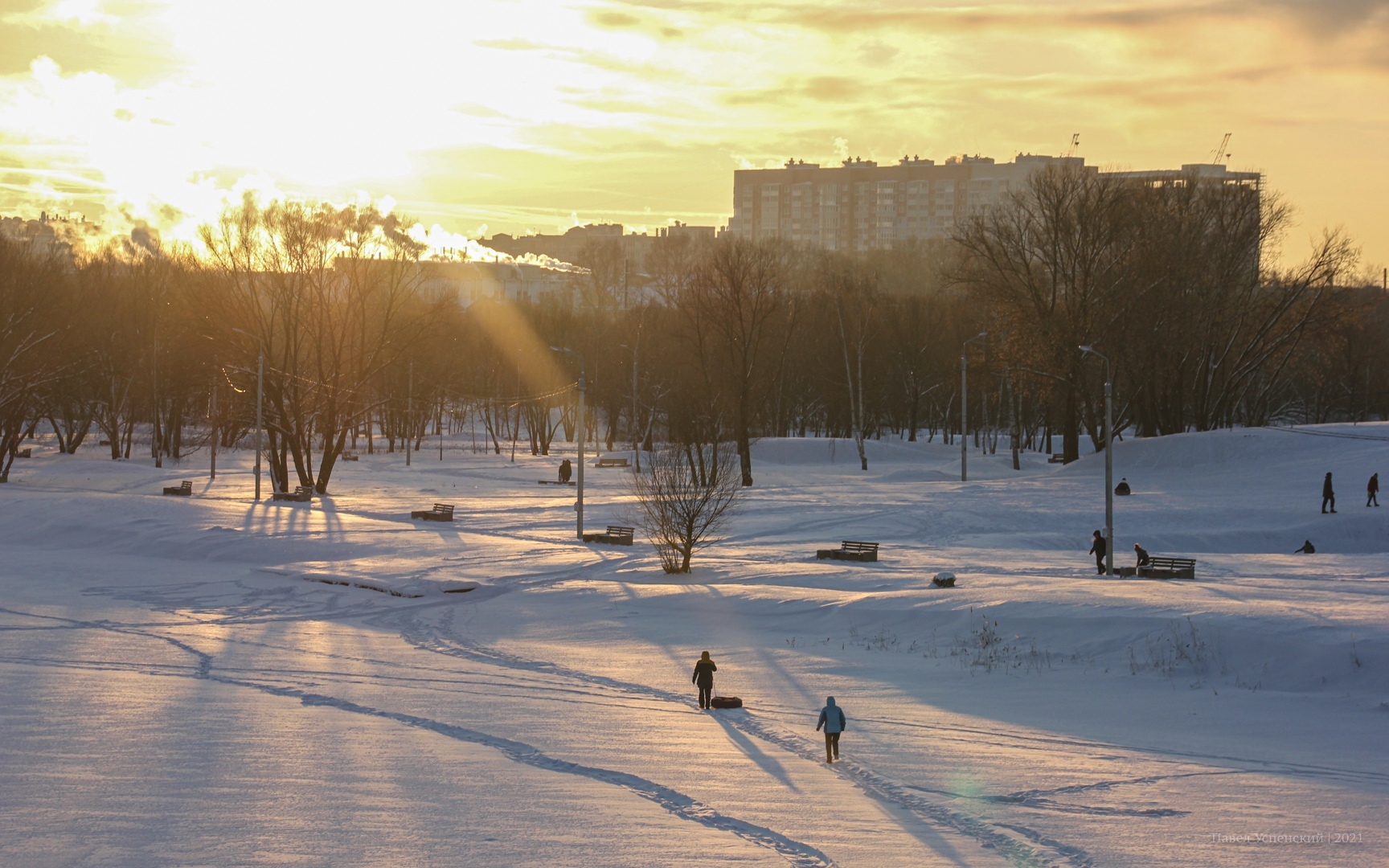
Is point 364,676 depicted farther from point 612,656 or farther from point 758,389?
point 758,389

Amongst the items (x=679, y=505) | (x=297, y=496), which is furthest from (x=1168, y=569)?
(x=297, y=496)

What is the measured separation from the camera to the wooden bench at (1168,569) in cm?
2770

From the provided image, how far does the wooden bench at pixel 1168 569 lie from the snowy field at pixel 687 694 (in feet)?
2.80

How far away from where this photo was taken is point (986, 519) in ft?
134

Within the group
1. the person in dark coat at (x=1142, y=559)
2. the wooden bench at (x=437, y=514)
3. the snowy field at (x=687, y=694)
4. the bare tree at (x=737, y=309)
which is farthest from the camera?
the bare tree at (x=737, y=309)

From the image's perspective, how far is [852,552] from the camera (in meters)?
31.5

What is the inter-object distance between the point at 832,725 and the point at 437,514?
31.6m

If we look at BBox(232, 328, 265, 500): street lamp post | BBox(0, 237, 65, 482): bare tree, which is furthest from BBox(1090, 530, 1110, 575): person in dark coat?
BBox(0, 237, 65, 482): bare tree

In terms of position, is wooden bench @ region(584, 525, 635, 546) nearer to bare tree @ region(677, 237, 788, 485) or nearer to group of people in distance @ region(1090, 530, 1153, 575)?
group of people in distance @ region(1090, 530, 1153, 575)

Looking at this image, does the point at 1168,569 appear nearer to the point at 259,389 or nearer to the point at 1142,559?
the point at 1142,559

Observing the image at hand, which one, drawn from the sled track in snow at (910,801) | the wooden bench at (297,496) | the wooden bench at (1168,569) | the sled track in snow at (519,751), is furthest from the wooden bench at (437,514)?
the wooden bench at (1168,569)

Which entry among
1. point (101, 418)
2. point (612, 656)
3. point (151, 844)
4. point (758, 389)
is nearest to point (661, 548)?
point (612, 656)

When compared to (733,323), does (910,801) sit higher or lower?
lower

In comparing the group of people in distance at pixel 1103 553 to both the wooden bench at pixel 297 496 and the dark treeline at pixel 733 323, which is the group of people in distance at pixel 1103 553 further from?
the wooden bench at pixel 297 496
